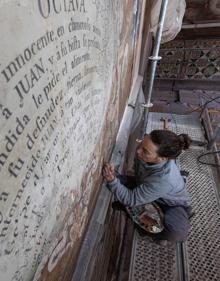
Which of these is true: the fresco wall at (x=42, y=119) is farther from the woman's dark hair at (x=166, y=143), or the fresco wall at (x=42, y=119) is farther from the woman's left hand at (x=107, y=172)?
the woman's dark hair at (x=166, y=143)

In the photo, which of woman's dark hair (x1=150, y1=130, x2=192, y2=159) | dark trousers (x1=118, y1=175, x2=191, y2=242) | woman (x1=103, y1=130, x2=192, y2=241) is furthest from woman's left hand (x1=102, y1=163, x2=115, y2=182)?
dark trousers (x1=118, y1=175, x2=191, y2=242)

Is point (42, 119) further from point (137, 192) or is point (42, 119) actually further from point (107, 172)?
point (137, 192)

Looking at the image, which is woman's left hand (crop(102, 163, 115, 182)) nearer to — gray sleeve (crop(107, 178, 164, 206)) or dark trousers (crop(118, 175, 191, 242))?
gray sleeve (crop(107, 178, 164, 206))

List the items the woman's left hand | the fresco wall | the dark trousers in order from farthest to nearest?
the dark trousers < the woman's left hand < the fresco wall

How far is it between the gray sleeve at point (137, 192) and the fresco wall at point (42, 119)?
0.71 m

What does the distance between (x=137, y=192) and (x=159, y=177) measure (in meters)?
0.19

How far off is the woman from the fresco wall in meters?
0.75

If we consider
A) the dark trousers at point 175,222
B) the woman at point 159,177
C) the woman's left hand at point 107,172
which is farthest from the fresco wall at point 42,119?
the dark trousers at point 175,222

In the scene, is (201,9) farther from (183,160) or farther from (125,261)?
(125,261)

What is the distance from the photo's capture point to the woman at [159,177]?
148 cm

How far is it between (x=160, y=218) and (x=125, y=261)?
0.56 meters

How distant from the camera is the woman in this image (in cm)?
148

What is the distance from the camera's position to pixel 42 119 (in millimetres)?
452

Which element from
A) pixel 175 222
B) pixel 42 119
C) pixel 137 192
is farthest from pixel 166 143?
pixel 42 119
